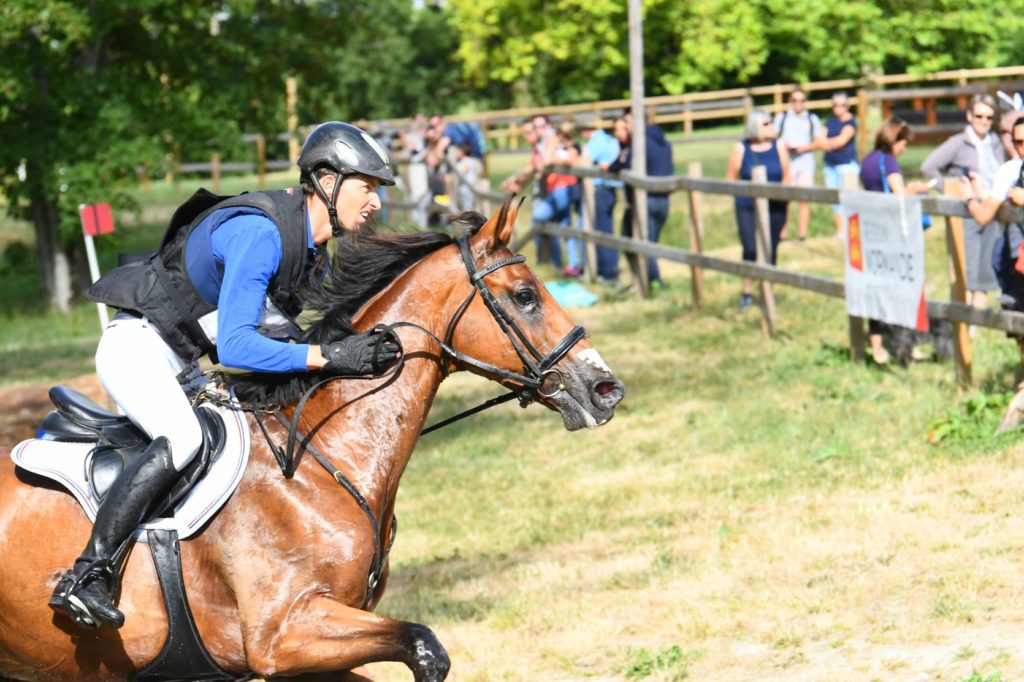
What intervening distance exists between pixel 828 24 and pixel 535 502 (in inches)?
1409

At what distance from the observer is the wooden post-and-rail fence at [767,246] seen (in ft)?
31.7

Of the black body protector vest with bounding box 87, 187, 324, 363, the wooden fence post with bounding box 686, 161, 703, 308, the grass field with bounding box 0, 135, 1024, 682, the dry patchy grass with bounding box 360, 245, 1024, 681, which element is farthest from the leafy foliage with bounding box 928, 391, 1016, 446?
the wooden fence post with bounding box 686, 161, 703, 308

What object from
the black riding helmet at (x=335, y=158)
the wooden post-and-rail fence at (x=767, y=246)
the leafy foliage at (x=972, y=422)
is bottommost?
the leafy foliage at (x=972, y=422)

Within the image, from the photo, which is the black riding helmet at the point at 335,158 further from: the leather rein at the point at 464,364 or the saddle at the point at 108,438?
the saddle at the point at 108,438

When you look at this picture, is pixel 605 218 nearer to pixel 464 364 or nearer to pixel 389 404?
pixel 464 364

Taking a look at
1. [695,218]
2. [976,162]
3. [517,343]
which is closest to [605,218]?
[695,218]

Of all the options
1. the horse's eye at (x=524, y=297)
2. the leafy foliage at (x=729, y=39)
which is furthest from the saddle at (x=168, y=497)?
the leafy foliage at (x=729, y=39)

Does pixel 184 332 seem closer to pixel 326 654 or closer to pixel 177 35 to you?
pixel 326 654

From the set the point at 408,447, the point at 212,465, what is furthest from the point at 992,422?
the point at 212,465

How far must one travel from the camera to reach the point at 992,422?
8938 mm

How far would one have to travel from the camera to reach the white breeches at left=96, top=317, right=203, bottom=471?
15.2ft

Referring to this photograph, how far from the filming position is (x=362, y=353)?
15.5ft

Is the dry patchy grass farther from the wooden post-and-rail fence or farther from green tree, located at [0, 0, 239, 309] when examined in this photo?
green tree, located at [0, 0, 239, 309]

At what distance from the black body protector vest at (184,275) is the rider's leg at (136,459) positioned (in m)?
0.09
